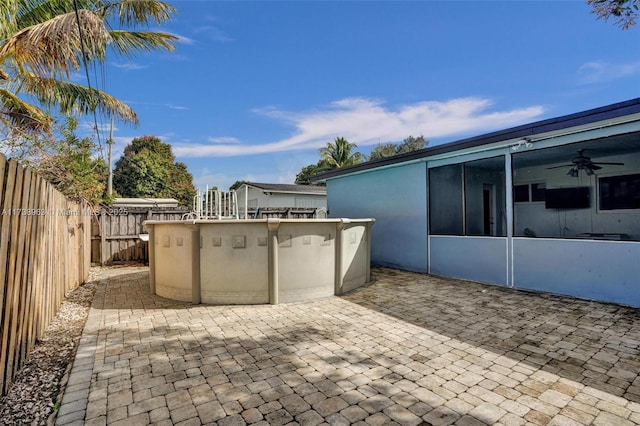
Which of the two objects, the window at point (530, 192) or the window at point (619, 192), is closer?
the window at point (619, 192)

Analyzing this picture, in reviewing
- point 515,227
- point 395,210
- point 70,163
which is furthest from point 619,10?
point 70,163

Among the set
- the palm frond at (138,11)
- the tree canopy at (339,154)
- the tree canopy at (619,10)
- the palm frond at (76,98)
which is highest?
the tree canopy at (339,154)

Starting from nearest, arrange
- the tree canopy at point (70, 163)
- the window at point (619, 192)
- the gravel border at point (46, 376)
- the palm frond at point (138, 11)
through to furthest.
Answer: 1. the gravel border at point (46, 376)
2. the palm frond at point (138, 11)
3. the window at point (619, 192)
4. the tree canopy at point (70, 163)

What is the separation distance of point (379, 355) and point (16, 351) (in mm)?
3479

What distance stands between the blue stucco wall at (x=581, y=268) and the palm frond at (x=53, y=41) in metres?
8.96

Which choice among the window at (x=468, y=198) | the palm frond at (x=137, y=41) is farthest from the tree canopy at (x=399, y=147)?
the palm frond at (x=137, y=41)

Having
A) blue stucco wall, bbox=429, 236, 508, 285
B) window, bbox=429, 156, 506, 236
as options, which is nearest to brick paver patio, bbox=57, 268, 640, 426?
blue stucco wall, bbox=429, 236, 508, 285

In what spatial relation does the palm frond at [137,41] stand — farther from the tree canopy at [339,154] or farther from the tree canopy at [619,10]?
the tree canopy at [339,154]

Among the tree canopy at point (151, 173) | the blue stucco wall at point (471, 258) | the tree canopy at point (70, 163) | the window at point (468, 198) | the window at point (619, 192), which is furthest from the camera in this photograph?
the tree canopy at point (151, 173)

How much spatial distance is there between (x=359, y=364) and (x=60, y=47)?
7444 mm

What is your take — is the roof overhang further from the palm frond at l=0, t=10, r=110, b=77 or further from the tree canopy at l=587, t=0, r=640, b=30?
the palm frond at l=0, t=10, r=110, b=77

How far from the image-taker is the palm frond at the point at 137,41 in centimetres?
780

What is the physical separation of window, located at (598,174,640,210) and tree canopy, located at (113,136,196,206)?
27.7m

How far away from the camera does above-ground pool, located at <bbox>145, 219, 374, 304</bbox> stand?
17.6 feet
